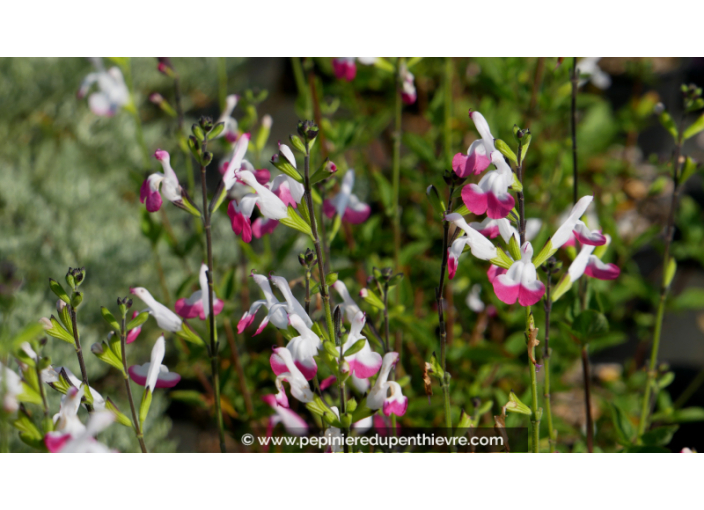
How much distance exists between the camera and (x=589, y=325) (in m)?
0.81

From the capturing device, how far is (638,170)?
91.0 inches

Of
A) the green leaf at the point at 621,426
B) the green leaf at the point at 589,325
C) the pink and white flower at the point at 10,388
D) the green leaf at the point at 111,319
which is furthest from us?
the green leaf at the point at 621,426

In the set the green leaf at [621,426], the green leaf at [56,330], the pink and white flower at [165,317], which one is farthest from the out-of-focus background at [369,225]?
the pink and white flower at [165,317]

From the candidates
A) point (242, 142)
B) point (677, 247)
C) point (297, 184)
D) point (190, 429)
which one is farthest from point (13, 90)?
point (677, 247)

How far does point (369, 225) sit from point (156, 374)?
2.26 feet

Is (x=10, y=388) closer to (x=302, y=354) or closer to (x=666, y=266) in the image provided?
(x=302, y=354)

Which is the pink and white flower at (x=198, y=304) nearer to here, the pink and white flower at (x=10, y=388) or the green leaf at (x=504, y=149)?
the pink and white flower at (x=10, y=388)

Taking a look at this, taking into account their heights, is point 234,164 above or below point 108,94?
below

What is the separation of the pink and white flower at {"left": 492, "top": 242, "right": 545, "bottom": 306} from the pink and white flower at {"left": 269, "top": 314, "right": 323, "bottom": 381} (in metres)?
0.24

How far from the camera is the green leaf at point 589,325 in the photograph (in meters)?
0.79

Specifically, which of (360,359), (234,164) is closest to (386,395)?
(360,359)

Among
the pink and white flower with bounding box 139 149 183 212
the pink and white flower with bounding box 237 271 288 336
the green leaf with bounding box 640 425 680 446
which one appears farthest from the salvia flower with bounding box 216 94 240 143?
the green leaf with bounding box 640 425 680 446

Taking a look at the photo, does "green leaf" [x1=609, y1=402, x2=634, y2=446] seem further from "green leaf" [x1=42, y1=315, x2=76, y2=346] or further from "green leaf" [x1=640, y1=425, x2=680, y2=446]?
"green leaf" [x1=42, y1=315, x2=76, y2=346]

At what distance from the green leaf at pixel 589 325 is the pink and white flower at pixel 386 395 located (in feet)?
1.05
